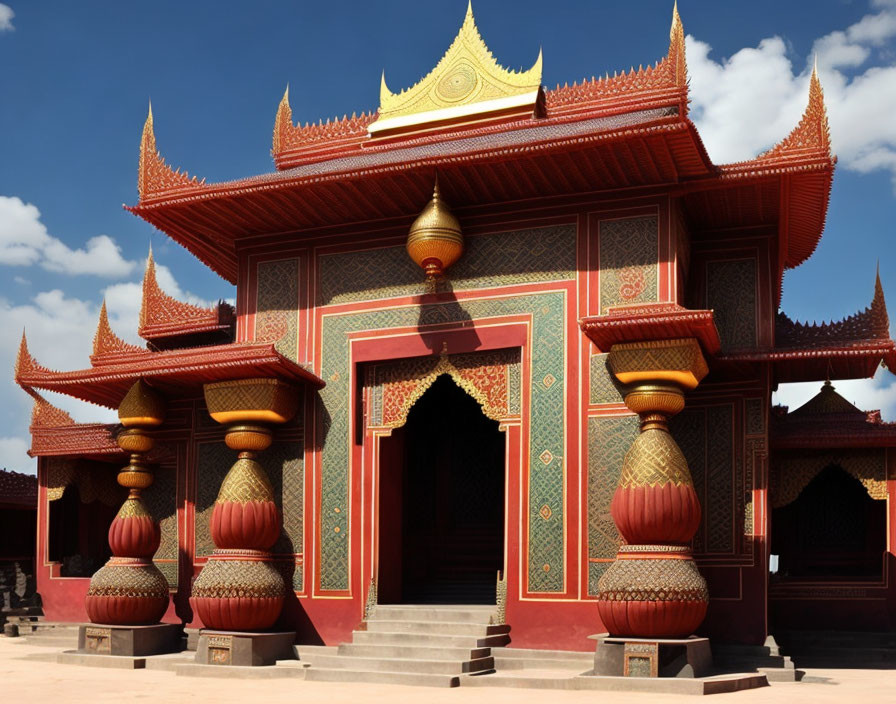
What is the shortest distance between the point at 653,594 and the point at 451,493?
5098 mm

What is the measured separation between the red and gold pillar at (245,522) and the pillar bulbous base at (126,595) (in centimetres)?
79

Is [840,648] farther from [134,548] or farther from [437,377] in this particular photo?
[134,548]

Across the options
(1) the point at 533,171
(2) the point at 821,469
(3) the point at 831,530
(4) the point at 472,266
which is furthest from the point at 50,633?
(3) the point at 831,530

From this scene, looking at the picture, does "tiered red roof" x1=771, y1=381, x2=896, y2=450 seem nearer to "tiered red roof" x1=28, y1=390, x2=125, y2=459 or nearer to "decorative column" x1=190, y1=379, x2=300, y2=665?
"decorative column" x1=190, y1=379, x2=300, y2=665

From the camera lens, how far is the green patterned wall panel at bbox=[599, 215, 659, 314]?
9883mm

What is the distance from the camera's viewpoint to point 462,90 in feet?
39.9

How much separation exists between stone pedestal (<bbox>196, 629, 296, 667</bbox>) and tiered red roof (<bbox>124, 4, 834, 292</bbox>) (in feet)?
13.4

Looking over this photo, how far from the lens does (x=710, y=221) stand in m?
10.7

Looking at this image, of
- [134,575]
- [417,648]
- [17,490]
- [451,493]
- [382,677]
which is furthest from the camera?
[17,490]

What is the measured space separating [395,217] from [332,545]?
10.6 ft

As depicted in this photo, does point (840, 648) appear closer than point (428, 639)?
No

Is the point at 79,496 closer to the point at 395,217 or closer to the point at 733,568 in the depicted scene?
the point at 395,217

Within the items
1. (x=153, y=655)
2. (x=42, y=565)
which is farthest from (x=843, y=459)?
(x=42, y=565)

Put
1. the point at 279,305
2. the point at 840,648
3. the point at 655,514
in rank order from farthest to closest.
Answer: the point at 279,305 → the point at 840,648 → the point at 655,514
